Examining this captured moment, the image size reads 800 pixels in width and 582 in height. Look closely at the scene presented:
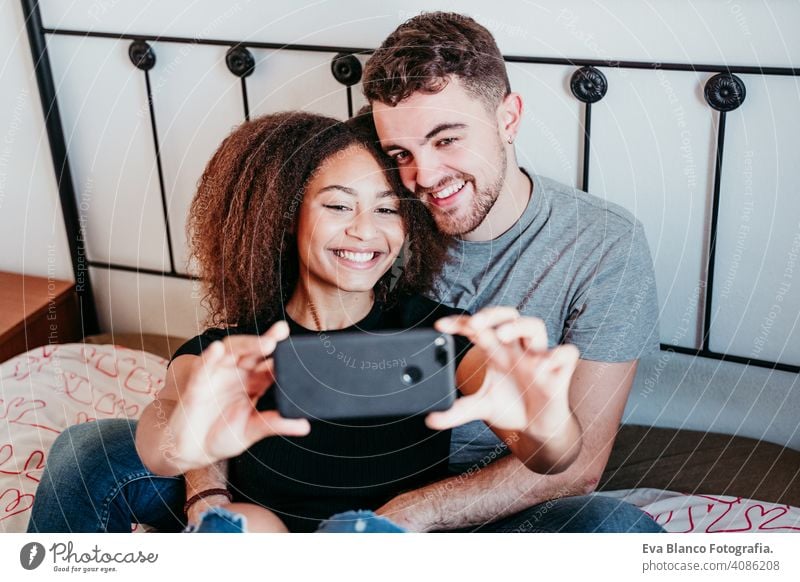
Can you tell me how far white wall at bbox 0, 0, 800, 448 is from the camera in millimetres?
823

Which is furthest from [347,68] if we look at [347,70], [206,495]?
[206,495]

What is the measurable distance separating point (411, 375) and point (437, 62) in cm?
28

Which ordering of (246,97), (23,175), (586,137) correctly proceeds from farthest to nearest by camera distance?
(23,175) → (246,97) → (586,137)

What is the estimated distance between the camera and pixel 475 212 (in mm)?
830

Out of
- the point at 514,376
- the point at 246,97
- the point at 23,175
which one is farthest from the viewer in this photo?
the point at 23,175

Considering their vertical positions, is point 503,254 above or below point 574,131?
below

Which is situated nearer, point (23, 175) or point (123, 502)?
point (123, 502)

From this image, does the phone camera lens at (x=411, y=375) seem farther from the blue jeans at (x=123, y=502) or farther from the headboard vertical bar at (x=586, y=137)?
the headboard vertical bar at (x=586, y=137)

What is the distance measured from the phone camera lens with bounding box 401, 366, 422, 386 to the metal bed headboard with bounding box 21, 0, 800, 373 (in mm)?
260

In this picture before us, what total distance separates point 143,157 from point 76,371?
0.26 meters

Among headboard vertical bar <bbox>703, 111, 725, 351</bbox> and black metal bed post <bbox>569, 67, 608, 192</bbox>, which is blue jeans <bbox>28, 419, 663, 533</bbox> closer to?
headboard vertical bar <bbox>703, 111, 725, 351</bbox>

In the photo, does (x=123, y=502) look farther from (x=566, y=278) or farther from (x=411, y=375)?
(x=566, y=278)

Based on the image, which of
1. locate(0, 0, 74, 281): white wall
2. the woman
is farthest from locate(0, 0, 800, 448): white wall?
the woman

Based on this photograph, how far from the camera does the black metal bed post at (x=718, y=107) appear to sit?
0.81 metres
